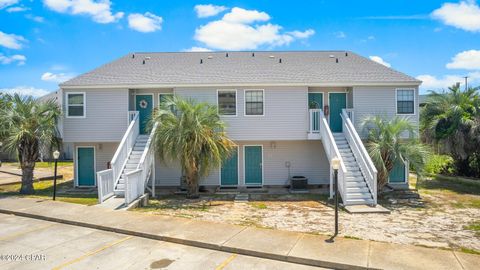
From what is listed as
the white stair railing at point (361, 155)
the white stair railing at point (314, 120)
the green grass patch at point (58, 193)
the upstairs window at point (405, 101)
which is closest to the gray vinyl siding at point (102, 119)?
the green grass patch at point (58, 193)

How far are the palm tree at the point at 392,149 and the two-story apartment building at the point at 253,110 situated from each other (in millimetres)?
724

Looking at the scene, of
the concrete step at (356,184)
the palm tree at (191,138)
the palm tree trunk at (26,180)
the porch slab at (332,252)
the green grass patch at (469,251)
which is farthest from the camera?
the palm tree trunk at (26,180)

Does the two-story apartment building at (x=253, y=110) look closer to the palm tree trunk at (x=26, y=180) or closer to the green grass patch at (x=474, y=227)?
the palm tree trunk at (x=26, y=180)

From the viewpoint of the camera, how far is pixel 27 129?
13000 millimetres

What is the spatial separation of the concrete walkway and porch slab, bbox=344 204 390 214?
136 inches

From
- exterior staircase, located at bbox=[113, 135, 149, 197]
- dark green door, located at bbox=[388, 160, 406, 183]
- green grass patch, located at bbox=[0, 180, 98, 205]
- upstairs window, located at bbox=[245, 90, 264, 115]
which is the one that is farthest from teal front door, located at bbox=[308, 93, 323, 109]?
green grass patch, located at bbox=[0, 180, 98, 205]

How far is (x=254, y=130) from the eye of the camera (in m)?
14.8

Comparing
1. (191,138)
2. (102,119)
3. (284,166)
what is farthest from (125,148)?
(284,166)

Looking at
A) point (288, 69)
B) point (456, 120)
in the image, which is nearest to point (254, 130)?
point (288, 69)

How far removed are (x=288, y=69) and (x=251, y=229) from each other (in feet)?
32.5

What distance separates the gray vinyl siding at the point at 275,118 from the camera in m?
14.7

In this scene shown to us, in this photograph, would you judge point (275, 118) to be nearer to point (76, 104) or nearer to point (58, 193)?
point (76, 104)

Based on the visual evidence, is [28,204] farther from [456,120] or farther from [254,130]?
[456,120]

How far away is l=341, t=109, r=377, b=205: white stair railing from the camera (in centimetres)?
1141
